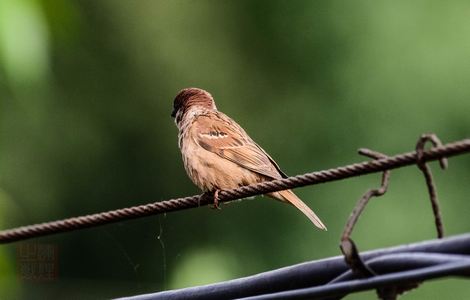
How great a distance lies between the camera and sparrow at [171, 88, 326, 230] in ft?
18.9

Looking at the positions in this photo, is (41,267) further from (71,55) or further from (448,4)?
(71,55)

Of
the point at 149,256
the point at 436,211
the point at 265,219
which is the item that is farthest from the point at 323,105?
the point at 436,211

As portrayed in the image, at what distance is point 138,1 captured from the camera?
16375mm

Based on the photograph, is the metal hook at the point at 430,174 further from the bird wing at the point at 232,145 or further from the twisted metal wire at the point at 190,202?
the bird wing at the point at 232,145

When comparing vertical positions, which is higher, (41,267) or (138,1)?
(138,1)

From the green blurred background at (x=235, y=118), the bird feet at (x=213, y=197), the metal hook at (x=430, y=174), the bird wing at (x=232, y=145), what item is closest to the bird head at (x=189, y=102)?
the bird wing at (x=232, y=145)

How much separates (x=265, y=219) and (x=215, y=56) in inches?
111

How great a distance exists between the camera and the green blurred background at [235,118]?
12461 mm

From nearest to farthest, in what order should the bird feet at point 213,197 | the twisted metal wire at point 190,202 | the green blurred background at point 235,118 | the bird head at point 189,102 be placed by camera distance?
the twisted metal wire at point 190,202 < the bird feet at point 213,197 < the bird head at point 189,102 < the green blurred background at point 235,118

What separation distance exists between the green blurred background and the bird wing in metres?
5.23

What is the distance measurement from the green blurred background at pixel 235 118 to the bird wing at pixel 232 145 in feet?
17.2

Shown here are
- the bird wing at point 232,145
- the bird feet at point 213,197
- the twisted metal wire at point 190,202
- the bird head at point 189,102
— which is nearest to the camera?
the twisted metal wire at point 190,202

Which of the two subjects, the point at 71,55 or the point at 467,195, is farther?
the point at 71,55

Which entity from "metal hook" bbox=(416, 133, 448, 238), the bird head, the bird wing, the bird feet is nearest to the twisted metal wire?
"metal hook" bbox=(416, 133, 448, 238)
